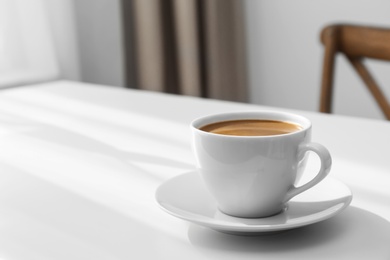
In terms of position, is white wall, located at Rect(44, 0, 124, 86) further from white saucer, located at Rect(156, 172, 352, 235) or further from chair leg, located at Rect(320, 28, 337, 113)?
white saucer, located at Rect(156, 172, 352, 235)

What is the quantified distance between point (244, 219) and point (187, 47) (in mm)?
1553

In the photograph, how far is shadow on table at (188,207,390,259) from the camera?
0.50 metres

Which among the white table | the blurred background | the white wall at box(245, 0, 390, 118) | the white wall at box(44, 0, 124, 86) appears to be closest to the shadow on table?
the white table

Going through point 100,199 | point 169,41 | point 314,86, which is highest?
point 100,199

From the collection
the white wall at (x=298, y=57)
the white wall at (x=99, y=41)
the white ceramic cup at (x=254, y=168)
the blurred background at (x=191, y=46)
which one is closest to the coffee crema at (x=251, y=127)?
the white ceramic cup at (x=254, y=168)

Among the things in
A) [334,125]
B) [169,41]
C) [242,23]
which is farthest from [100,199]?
[242,23]

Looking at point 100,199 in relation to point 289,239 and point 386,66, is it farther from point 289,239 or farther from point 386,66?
point 386,66

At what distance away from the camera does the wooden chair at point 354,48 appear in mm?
1226

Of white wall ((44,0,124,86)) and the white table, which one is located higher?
the white table

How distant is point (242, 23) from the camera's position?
225cm

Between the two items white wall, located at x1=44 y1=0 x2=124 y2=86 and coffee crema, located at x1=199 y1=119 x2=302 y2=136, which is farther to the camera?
white wall, located at x1=44 y1=0 x2=124 y2=86

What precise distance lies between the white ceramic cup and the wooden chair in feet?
2.38

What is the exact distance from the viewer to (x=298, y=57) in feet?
7.63

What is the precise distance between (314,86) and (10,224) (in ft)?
6.12
